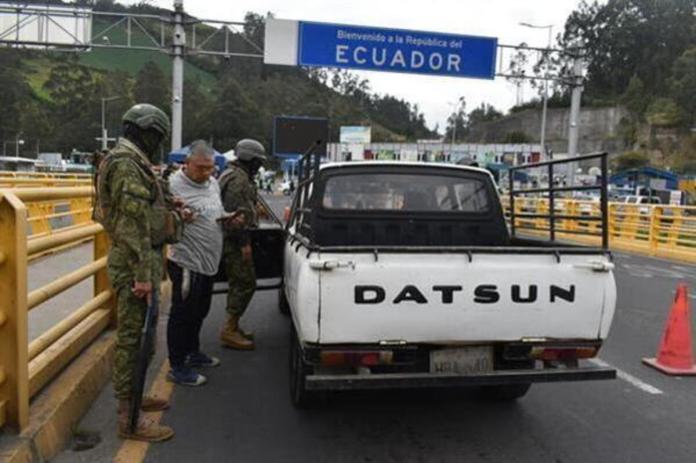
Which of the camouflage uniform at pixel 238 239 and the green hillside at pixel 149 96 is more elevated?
the green hillside at pixel 149 96

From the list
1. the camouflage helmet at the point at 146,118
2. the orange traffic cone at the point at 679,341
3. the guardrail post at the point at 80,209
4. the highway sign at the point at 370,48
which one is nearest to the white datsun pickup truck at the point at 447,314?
the camouflage helmet at the point at 146,118

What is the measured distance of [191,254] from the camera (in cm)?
520

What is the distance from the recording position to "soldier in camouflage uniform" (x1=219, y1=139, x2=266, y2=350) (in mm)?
6207

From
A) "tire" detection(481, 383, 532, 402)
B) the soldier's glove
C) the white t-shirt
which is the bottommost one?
"tire" detection(481, 383, 532, 402)

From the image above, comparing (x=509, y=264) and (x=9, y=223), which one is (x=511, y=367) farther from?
(x=9, y=223)

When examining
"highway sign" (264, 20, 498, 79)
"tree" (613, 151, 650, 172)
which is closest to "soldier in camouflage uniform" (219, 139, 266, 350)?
"highway sign" (264, 20, 498, 79)

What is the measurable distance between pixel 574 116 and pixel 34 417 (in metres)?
20.8

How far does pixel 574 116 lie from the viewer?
21922mm

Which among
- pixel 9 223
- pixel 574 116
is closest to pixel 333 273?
pixel 9 223

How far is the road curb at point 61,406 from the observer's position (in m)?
3.48

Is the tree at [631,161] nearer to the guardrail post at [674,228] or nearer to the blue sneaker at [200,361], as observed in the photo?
the guardrail post at [674,228]

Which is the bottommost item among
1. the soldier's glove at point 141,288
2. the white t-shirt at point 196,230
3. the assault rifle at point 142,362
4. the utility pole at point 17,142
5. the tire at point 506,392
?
the tire at point 506,392

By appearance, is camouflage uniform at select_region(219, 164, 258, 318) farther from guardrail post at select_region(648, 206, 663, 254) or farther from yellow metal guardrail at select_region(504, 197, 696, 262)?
guardrail post at select_region(648, 206, 663, 254)

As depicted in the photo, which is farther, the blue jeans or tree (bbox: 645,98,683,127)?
tree (bbox: 645,98,683,127)
